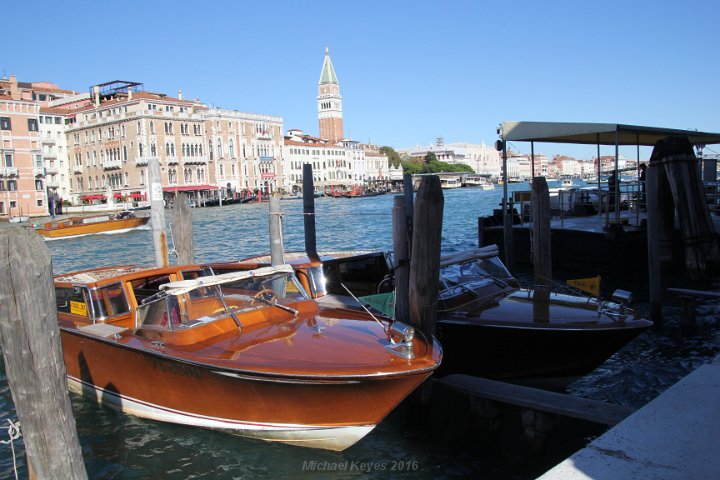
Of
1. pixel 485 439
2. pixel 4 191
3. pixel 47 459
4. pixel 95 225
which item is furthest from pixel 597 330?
pixel 4 191

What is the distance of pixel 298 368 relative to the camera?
18.4 feet

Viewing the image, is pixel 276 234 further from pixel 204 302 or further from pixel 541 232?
pixel 541 232

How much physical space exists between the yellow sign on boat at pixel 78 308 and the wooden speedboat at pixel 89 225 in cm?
2647

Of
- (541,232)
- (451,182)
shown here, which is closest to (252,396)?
(541,232)

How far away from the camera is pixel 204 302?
22.4ft

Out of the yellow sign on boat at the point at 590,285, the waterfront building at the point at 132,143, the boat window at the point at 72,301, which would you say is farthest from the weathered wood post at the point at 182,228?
Result: the waterfront building at the point at 132,143

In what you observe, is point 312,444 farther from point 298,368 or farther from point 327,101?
point 327,101

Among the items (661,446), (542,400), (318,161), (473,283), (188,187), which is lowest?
(542,400)

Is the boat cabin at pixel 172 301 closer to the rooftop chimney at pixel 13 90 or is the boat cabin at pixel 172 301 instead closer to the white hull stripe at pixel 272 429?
the white hull stripe at pixel 272 429

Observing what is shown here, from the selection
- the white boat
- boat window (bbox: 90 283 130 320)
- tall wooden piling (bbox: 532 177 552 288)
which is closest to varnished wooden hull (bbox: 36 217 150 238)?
boat window (bbox: 90 283 130 320)

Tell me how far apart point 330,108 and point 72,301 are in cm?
14666

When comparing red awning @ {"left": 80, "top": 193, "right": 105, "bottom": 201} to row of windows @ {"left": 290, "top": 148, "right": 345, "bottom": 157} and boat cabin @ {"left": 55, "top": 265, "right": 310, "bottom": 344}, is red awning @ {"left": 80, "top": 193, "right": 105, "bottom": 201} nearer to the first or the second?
row of windows @ {"left": 290, "top": 148, "right": 345, "bottom": 157}

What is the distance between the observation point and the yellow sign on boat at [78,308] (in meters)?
7.56

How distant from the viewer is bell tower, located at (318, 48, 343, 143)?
150 meters
